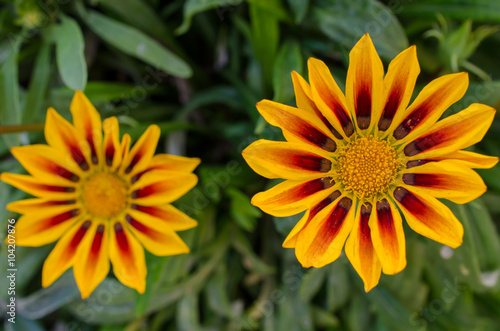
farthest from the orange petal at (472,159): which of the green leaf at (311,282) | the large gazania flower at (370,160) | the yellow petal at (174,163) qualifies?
the green leaf at (311,282)

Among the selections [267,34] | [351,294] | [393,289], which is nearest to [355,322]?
[351,294]

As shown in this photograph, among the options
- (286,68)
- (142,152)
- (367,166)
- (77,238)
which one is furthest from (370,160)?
(77,238)

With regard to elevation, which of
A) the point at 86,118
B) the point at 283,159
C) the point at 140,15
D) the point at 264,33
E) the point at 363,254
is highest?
the point at 140,15

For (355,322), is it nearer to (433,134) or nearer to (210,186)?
(210,186)

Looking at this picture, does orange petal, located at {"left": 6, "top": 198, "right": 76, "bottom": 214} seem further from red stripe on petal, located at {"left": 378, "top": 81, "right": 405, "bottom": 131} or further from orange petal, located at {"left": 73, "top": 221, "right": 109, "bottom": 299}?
red stripe on petal, located at {"left": 378, "top": 81, "right": 405, "bottom": 131}

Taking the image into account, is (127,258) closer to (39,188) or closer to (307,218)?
(39,188)

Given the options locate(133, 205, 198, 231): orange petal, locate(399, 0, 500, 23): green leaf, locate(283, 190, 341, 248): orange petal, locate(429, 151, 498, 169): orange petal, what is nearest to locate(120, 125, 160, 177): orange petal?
locate(133, 205, 198, 231): orange petal
